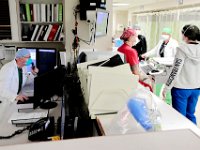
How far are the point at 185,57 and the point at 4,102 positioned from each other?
2.10 meters

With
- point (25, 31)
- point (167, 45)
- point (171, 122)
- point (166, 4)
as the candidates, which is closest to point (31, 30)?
point (25, 31)

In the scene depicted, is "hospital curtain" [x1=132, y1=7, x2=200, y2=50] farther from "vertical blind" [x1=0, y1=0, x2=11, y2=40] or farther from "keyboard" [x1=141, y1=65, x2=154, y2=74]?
"vertical blind" [x1=0, y1=0, x2=11, y2=40]

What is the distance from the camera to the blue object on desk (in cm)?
108

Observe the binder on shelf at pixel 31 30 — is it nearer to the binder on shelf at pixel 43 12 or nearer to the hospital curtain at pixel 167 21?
the binder on shelf at pixel 43 12

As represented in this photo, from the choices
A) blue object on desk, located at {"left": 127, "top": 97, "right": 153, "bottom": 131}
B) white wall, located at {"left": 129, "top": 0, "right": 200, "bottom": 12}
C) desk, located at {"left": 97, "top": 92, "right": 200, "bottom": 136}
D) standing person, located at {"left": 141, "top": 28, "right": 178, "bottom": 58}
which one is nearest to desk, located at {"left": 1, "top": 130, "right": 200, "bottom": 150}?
blue object on desk, located at {"left": 127, "top": 97, "right": 153, "bottom": 131}

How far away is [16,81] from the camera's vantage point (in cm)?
251

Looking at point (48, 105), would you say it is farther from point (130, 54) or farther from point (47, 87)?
point (130, 54)

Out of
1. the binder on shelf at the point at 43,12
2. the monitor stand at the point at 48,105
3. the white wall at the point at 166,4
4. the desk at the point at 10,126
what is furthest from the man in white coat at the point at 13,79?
the white wall at the point at 166,4

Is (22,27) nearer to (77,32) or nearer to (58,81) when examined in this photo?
(77,32)

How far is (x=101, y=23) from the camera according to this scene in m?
2.83

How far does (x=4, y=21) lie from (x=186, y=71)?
2692 millimetres

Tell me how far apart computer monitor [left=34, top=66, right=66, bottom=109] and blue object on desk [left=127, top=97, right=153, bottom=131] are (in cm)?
104

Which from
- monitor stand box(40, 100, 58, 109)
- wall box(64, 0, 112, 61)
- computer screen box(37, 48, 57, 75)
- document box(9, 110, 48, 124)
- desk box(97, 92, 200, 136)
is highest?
wall box(64, 0, 112, 61)

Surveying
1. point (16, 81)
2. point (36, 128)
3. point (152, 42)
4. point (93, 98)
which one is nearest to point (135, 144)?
point (93, 98)
